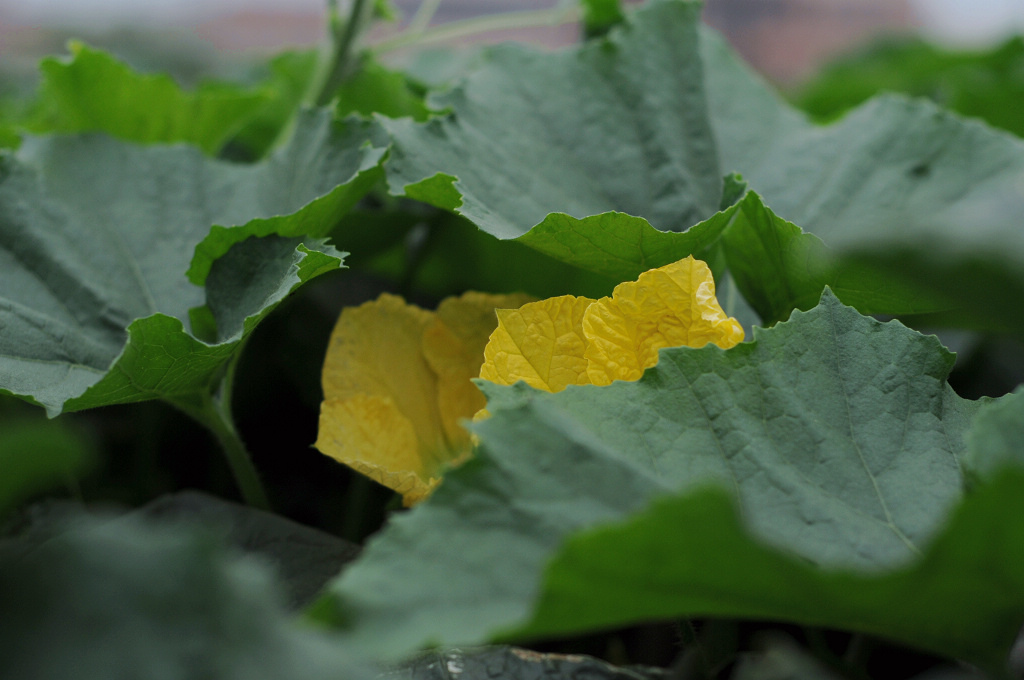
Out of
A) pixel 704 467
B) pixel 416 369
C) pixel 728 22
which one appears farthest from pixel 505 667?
pixel 728 22

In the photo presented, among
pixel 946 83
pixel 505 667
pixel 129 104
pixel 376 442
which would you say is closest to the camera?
pixel 505 667

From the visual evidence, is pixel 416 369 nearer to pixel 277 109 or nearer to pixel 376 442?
pixel 376 442

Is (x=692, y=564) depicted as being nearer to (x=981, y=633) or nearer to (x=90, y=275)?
(x=981, y=633)

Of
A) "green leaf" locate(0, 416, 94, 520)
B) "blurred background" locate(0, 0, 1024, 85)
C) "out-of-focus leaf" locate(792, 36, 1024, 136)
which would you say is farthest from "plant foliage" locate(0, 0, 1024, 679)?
"blurred background" locate(0, 0, 1024, 85)

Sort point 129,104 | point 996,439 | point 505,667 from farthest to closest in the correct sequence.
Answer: point 129,104, point 505,667, point 996,439

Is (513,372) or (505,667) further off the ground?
(513,372)

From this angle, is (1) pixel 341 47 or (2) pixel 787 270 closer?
(2) pixel 787 270

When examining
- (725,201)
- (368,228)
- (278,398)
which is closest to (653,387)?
(725,201)

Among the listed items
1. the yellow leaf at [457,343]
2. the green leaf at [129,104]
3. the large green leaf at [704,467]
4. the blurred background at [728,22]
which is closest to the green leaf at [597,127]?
the yellow leaf at [457,343]
